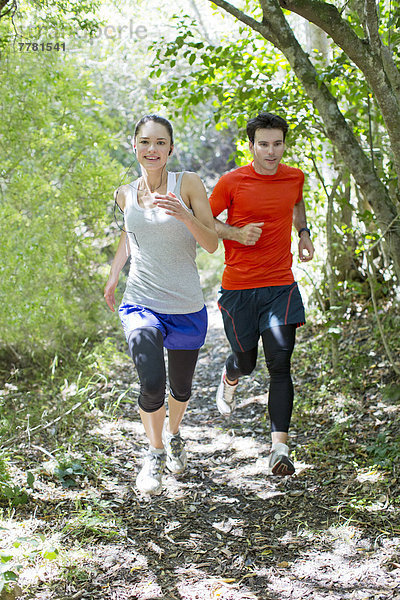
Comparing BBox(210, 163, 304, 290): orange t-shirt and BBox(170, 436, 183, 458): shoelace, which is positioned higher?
BBox(210, 163, 304, 290): orange t-shirt

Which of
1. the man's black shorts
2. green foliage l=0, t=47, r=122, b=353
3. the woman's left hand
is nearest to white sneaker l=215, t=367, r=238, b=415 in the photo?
the man's black shorts

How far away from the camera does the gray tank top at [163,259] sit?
3383 millimetres

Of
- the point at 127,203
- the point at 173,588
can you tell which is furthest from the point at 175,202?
the point at 173,588

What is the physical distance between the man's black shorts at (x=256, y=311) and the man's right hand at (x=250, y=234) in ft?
1.11

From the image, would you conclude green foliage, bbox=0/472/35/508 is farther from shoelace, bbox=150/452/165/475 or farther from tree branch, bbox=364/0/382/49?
tree branch, bbox=364/0/382/49

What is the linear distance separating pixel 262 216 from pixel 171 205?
938 millimetres

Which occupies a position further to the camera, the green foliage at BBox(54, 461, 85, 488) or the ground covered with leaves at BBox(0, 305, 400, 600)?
the green foliage at BBox(54, 461, 85, 488)

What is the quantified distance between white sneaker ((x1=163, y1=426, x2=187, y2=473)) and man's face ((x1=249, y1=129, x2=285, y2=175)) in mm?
1865

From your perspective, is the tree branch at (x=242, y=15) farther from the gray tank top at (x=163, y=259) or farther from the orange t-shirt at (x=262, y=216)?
the gray tank top at (x=163, y=259)

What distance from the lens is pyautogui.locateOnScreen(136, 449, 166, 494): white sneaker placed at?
11.0ft

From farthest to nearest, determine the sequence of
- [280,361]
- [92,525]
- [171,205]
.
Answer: [280,361] → [92,525] → [171,205]

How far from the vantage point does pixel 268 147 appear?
375cm

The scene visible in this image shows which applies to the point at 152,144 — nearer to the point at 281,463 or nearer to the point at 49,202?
the point at 281,463

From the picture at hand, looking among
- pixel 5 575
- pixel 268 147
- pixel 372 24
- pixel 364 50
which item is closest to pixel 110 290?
pixel 268 147
